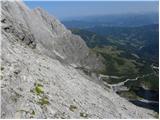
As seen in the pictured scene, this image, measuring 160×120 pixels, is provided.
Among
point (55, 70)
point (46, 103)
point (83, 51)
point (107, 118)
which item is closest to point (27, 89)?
point (46, 103)

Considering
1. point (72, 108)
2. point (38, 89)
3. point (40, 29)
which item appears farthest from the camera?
point (40, 29)

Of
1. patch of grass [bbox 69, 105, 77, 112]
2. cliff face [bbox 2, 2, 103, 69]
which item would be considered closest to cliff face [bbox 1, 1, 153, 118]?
patch of grass [bbox 69, 105, 77, 112]

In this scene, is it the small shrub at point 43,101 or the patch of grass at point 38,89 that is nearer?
the small shrub at point 43,101

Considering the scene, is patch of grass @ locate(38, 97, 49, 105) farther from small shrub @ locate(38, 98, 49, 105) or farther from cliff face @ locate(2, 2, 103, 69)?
cliff face @ locate(2, 2, 103, 69)

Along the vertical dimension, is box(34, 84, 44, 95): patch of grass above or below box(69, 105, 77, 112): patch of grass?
above

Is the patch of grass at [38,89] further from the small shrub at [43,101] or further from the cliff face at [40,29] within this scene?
the cliff face at [40,29]

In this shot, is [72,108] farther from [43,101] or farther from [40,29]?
[40,29]

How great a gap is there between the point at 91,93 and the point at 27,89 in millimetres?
16113

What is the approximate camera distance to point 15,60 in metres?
40.9

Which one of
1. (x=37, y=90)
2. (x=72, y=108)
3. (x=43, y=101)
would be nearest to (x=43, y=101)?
(x=43, y=101)

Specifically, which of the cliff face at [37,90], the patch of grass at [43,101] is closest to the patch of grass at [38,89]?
the cliff face at [37,90]

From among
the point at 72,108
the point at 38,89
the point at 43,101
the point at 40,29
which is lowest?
the point at 72,108

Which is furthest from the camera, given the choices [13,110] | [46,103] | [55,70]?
[55,70]

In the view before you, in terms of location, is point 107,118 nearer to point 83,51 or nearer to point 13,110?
point 13,110
